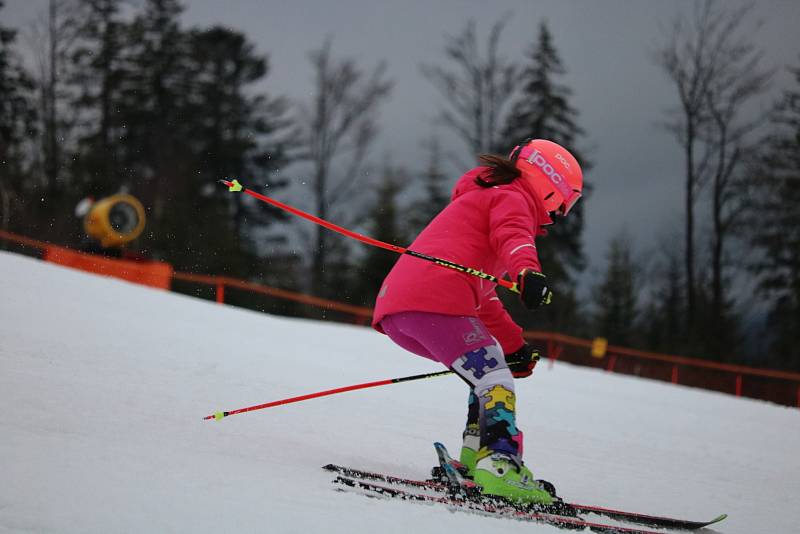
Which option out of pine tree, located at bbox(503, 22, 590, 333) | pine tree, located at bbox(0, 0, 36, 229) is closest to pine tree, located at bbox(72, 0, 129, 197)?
pine tree, located at bbox(0, 0, 36, 229)

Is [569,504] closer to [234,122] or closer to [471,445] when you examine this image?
[471,445]

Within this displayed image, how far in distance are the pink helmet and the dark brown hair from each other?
0.06 meters

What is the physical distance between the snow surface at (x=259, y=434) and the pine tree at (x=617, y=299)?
1994cm

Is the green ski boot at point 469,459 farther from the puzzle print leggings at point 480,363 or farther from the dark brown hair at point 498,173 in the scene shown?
the dark brown hair at point 498,173

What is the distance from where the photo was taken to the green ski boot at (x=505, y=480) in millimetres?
2709

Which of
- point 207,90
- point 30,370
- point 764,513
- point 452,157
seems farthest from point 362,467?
point 207,90

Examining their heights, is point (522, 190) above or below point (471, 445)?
above

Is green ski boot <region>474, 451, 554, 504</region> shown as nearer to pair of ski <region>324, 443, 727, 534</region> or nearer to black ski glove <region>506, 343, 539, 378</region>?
pair of ski <region>324, 443, 727, 534</region>

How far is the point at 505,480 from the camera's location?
271 cm

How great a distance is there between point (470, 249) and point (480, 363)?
496mm

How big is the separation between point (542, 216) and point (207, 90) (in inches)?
1040

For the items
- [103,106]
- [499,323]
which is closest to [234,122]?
[103,106]

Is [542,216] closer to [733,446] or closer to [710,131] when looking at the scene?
[733,446]

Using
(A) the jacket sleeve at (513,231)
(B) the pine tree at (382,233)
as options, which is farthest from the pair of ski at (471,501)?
(B) the pine tree at (382,233)
